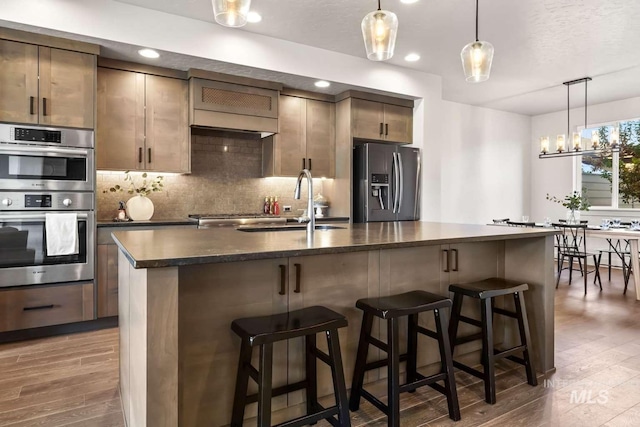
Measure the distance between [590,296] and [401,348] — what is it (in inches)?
139

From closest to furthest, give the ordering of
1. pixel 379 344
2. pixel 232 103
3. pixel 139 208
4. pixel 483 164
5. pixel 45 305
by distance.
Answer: pixel 379 344
pixel 45 305
pixel 139 208
pixel 232 103
pixel 483 164

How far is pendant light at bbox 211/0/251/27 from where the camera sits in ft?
6.15

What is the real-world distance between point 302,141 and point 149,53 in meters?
1.97

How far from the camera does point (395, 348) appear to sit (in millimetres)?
1872

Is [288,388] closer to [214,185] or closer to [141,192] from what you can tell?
[141,192]

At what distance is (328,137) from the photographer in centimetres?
512

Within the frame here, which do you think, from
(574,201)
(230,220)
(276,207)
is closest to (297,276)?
(230,220)

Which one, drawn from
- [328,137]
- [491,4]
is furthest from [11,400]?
[491,4]

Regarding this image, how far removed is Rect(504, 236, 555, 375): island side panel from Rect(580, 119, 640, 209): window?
4.49 metres

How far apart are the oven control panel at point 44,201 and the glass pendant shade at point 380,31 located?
2.76 meters

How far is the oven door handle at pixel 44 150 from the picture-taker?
311cm

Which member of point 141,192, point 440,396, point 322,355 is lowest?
point 440,396

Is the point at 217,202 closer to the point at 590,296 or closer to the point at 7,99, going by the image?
the point at 7,99

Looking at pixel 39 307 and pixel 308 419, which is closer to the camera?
pixel 308 419
